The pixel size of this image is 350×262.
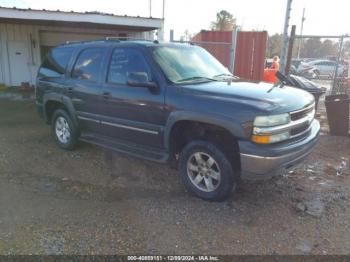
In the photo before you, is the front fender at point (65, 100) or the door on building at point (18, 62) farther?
the door on building at point (18, 62)

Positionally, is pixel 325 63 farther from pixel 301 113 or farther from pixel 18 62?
pixel 301 113

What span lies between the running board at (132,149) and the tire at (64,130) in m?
0.42

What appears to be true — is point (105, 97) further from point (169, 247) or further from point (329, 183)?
point (329, 183)

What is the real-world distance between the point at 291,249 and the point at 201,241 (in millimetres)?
855

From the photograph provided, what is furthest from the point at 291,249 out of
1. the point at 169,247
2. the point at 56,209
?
the point at 56,209

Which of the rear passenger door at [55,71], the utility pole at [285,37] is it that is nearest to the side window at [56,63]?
the rear passenger door at [55,71]

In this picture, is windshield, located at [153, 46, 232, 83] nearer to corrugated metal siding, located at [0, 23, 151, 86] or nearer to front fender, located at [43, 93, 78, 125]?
front fender, located at [43, 93, 78, 125]

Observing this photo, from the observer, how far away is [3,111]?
9.73m

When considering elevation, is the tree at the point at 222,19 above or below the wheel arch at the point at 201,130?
above

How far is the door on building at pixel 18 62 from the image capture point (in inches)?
566

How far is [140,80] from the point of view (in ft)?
13.5

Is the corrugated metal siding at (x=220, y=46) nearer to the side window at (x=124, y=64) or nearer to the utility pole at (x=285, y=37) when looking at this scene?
the utility pole at (x=285, y=37)

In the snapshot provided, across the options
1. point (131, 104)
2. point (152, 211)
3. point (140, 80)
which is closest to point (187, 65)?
point (140, 80)

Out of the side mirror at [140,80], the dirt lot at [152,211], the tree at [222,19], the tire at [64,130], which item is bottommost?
the dirt lot at [152,211]
